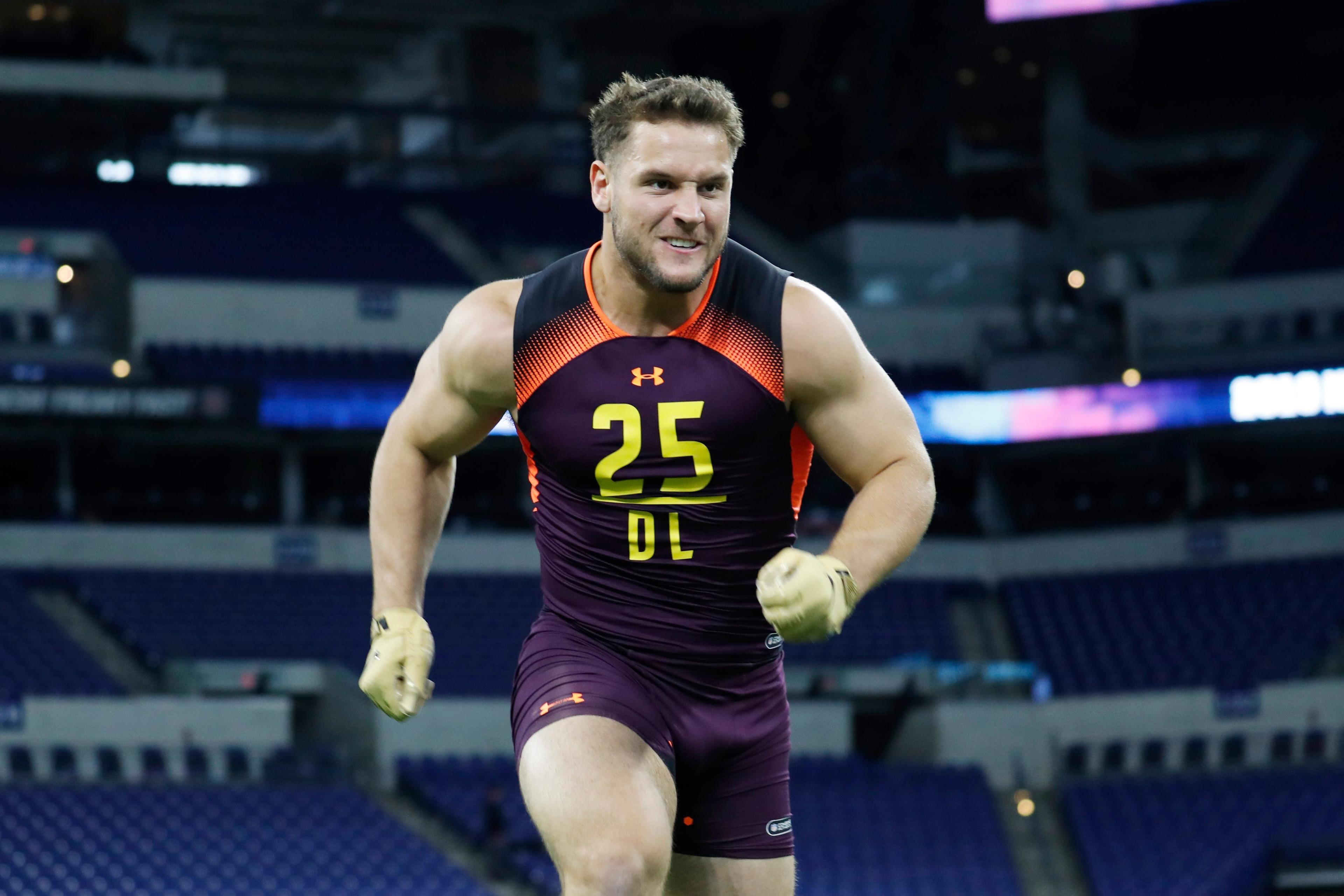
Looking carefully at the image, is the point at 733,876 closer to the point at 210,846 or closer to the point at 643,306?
the point at 643,306

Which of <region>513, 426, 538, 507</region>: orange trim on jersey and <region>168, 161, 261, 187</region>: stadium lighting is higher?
<region>168, 161, 261, 187</region>: stadium lighting

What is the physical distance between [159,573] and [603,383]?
2309 centimetres

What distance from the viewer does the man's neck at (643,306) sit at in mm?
4367

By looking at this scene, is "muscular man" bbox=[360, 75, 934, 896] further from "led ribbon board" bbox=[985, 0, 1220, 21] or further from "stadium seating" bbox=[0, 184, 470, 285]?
"led ribbon board" bbox=[985, 0, 1220, 21]

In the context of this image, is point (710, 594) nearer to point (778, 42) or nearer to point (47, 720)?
point (47, 720)

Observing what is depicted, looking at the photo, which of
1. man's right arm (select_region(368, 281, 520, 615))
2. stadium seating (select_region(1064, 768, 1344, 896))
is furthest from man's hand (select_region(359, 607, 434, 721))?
stadium seating (select_region(1064, 768, 1344, 896))

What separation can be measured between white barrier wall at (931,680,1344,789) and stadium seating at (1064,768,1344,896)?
960mm

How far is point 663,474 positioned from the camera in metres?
4.32

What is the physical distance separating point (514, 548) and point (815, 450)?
15796 mm

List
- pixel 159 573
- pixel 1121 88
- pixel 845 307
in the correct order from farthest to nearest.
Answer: pixel 1121 88 → pixel 845 307 → pixel 159 573

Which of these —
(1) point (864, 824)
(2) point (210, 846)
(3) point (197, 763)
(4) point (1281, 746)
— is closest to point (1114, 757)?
(4) point (1281, 746)

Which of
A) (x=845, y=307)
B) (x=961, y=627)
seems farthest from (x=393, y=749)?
(x=845, y=307)

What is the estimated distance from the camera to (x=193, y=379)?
2608 cm

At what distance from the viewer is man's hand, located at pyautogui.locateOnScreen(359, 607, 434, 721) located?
4352 mm
